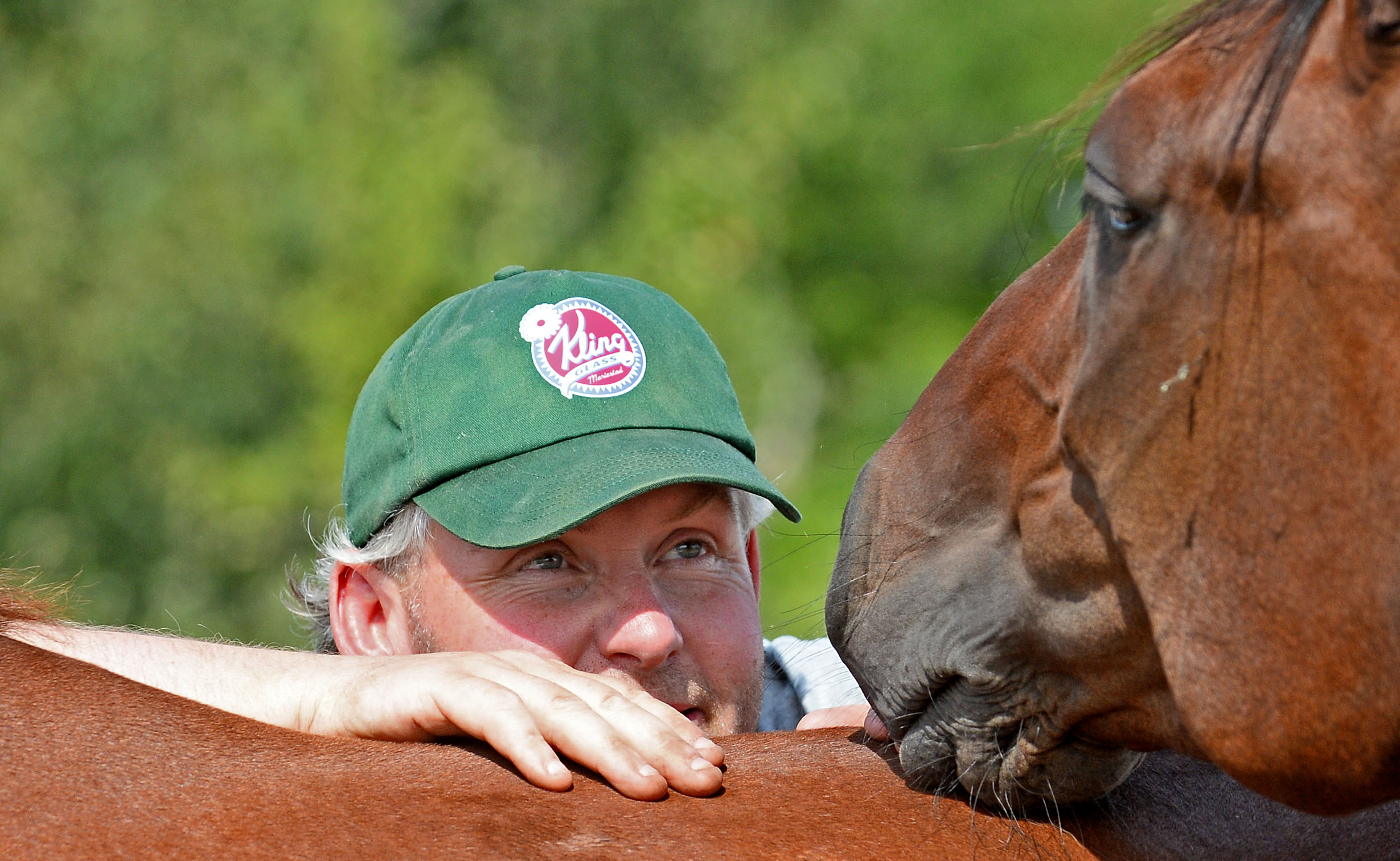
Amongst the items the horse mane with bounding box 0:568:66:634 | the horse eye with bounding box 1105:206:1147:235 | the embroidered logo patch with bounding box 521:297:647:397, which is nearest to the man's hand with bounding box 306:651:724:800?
the horse mane with bounding box 0:568:66:634

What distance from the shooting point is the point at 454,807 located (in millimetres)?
1617

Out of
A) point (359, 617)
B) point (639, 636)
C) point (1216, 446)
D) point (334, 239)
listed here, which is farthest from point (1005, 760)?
point (334, 239)

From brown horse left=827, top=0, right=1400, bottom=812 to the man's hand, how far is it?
1.48ft

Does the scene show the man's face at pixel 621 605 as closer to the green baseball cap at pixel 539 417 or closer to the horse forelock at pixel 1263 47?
the green baseball cap at pixel 539 417

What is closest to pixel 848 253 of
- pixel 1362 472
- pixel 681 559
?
pixel 681 559

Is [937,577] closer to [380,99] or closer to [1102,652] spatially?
[1102,652]

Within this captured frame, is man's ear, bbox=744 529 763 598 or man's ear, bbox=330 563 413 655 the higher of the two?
man's ear, bbox=330 563 413 655

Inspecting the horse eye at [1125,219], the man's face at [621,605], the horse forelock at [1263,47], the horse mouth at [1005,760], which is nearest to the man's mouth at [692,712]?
the man's face at [621,605]

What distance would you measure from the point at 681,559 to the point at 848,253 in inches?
631

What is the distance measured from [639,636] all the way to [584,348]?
568 millimetres

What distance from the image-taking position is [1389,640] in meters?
1.42

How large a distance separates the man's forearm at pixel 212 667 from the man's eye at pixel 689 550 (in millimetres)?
796

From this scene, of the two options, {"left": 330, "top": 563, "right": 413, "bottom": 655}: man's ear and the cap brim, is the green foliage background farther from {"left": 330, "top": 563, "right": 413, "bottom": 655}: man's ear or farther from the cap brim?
the cap brim

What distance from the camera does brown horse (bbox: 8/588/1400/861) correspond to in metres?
1.54
